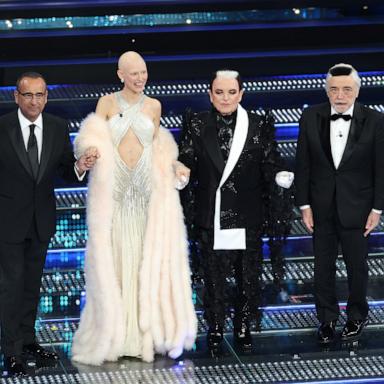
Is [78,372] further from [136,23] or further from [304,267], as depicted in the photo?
[136,23]

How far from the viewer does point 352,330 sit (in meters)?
7.59

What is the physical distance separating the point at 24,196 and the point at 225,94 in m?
1.16

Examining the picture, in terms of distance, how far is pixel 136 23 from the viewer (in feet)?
33.7

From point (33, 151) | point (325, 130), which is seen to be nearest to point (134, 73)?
point (33, 151)

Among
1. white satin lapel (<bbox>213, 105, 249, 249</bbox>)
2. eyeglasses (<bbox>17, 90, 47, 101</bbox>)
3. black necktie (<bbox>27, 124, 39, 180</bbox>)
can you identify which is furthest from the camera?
white satin lapel (<bbox>213, 105, 249, 249</bbox>)

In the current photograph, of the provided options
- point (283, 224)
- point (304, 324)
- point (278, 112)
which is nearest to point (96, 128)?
point (283, 224)

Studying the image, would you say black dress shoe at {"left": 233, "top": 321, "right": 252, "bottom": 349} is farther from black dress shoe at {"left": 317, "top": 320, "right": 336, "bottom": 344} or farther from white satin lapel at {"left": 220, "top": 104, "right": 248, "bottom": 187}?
white satin lapel at {"left": 220, "top": 104, "right": 248, "bottom": 187}

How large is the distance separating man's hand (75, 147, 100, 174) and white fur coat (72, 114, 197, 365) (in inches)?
1.5

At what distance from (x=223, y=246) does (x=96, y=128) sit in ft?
3.03

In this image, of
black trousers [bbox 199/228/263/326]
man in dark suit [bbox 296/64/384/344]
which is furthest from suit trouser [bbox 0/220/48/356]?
man in dark suit [bbox 296/64/384/344]

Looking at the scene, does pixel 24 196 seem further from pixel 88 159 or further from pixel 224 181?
pixel 224 181

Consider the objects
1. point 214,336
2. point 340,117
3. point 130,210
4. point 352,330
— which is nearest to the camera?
point 130,210

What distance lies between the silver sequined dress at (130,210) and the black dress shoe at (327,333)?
1037mm

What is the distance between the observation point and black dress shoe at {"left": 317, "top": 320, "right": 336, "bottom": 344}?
7539mm
